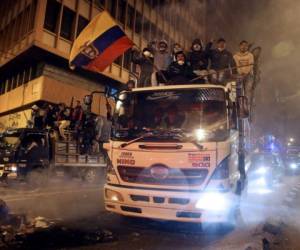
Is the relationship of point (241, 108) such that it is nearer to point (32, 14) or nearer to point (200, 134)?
point (200, 134)

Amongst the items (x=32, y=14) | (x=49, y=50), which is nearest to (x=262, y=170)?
(x=49, y=50)

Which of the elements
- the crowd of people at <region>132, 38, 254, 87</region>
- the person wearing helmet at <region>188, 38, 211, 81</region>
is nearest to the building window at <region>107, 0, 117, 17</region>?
the crowd of people at <region>132, 38, 254, 87</region>

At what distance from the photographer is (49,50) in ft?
55.3

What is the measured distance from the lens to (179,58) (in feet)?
21.9

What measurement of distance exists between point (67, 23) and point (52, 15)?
Result: 1076 mm

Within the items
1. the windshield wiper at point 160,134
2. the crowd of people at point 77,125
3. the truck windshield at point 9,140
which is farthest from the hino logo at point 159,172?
the crowd of people at point 77,125

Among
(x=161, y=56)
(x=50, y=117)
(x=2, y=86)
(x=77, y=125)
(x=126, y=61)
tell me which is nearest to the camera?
(x=161, y=56)

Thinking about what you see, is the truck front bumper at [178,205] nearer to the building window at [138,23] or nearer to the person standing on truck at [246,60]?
the person standing on truck at [246,60]

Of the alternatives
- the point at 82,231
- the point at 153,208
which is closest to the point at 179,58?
the point at 153,208

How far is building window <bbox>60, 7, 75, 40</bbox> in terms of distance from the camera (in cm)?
1845

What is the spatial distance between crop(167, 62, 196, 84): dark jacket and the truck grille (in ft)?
6.98

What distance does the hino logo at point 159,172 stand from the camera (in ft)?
14.5

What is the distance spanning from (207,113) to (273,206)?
4657 mm

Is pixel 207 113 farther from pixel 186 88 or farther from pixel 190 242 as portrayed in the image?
pixel 190 242
